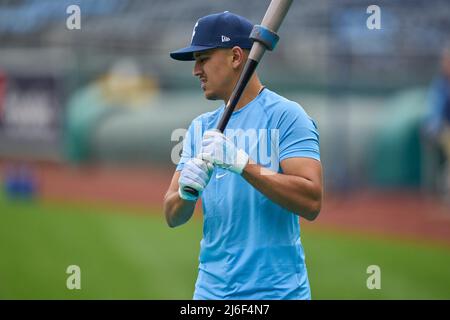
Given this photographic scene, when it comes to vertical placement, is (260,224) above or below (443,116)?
below

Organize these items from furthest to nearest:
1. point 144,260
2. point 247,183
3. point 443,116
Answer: point 443,116
point 144,260
point 247,183

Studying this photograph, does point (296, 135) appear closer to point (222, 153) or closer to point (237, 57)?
point (222, 153)

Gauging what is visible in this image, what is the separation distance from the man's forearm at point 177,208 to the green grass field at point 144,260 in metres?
3.92

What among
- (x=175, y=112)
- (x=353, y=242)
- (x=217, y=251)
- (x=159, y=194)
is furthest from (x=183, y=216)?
(x=175, y=112)

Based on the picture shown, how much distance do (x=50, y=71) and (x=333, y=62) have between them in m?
6.74

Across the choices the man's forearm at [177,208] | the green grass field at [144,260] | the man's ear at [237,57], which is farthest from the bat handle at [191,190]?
the green grass field at [144,260]

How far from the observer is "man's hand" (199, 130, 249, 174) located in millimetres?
3938

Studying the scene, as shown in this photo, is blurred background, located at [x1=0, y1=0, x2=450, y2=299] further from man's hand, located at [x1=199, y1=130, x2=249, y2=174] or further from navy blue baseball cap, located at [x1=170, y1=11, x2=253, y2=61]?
man's hand, located at [x1=199, y1=130, x2=249, y2=174]

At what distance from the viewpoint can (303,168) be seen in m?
4.00

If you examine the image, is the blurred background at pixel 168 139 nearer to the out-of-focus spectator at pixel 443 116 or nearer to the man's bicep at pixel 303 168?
the out-of-focus spectator at pixel 443 116

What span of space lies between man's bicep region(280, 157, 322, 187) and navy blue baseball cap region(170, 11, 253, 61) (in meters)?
0.70

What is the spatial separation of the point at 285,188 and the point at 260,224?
11.1 inches

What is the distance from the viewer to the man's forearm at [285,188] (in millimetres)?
3896

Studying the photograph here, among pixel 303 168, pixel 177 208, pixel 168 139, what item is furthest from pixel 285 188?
pixel 168 139
